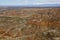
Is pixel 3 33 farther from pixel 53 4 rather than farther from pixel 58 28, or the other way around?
pixel 53 4

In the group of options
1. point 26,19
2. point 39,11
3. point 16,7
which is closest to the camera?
point 26,19

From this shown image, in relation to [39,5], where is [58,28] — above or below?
below

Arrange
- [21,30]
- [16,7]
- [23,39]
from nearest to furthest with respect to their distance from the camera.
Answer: [23,39] → [21,30] → [16,7]

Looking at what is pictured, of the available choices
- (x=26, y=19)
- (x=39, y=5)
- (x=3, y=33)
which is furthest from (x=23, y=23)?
(x=39, y=5)

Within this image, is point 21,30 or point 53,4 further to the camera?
point 53,4

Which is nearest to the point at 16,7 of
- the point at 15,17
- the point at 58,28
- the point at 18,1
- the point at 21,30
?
the point at 18,1

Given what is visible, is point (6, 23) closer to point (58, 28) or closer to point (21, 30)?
point (21, 30)
